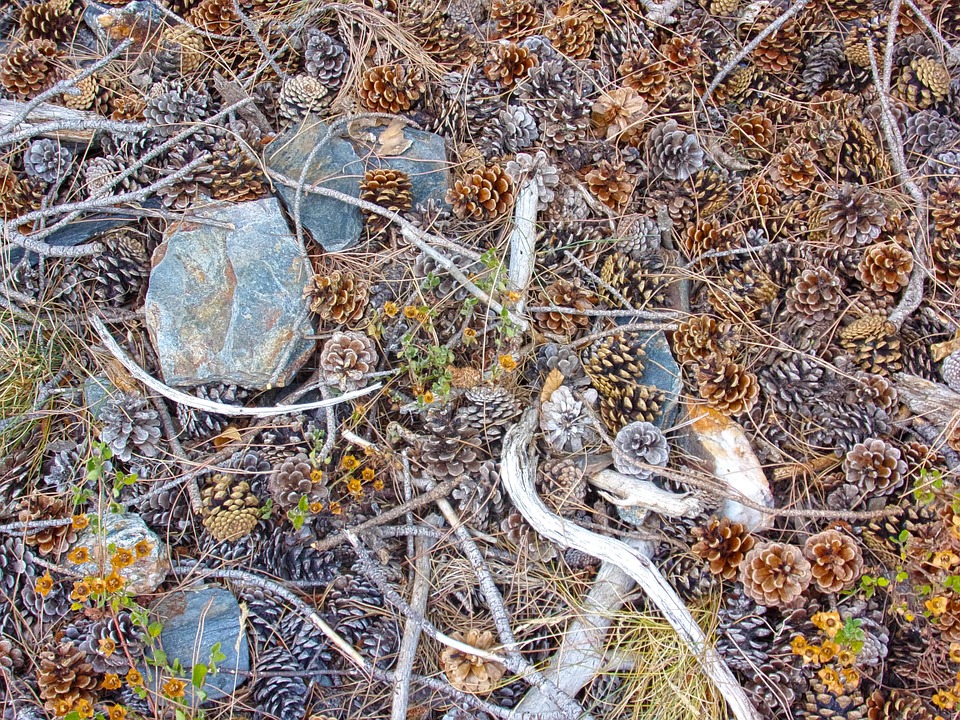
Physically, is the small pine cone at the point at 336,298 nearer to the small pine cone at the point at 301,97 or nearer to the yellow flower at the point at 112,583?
the small pine cone at the point at 301,97

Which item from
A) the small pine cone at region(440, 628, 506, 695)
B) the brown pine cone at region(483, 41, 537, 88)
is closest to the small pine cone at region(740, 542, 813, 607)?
the small pine cone at region(440, 628, 506, 695)

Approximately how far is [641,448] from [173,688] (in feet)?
5.59

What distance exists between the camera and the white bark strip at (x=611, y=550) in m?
2.11

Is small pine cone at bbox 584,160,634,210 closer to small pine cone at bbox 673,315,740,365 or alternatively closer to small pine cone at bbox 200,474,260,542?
small pine cone at bbox 673,315,740,365

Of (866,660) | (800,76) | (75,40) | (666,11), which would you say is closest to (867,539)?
(866,660)

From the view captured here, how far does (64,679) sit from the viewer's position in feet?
6.81

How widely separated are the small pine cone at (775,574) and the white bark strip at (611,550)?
9.1 inches

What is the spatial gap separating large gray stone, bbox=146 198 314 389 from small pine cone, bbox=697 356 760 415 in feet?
4.93

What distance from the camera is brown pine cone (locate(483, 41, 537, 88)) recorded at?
273 centimetres

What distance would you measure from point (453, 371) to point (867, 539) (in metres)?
1.55

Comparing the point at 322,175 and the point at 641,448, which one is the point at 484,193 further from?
→ the point at 641,448

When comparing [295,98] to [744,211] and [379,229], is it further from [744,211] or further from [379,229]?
[744,211]

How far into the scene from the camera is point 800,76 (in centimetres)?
293

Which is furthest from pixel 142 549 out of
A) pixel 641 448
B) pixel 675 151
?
pixel 675 151
